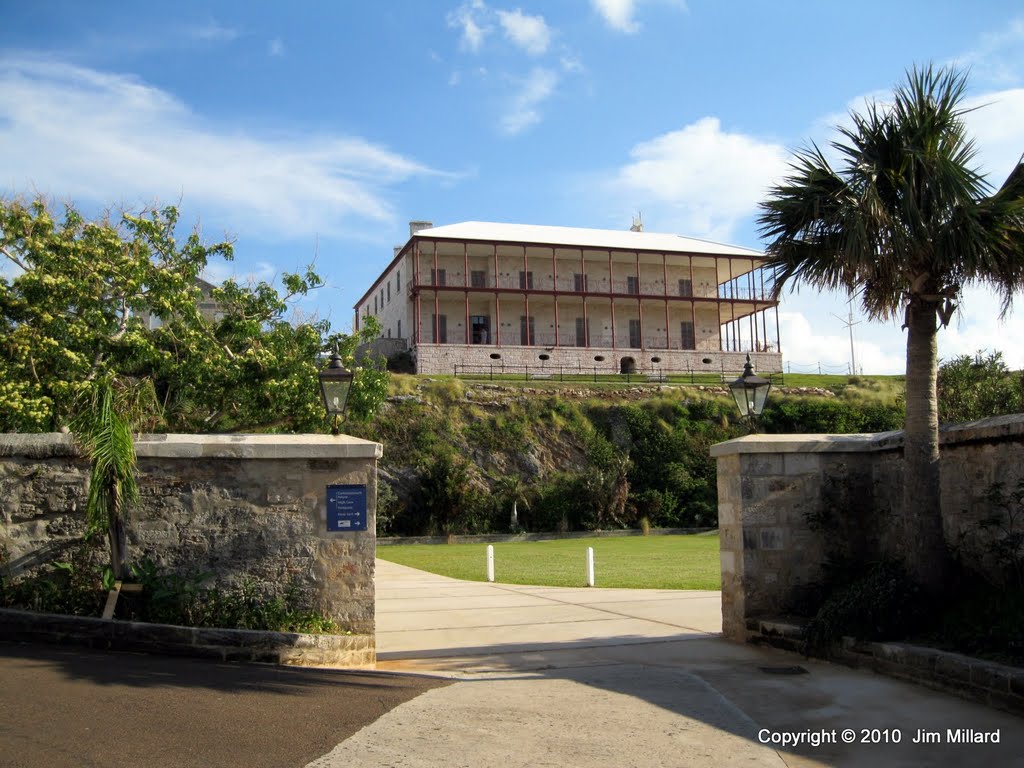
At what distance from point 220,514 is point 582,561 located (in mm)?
15878

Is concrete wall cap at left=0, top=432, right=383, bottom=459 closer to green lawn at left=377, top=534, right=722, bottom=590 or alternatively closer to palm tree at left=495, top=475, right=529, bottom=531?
green lawn at left=377, top=534, right=722, bottom=590

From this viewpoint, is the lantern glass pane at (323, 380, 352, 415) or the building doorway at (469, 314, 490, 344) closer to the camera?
the lantern glass pane at (323, 380, 352, 415)

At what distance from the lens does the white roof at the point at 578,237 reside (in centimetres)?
5142

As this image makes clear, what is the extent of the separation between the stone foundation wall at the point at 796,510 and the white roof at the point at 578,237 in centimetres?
4181

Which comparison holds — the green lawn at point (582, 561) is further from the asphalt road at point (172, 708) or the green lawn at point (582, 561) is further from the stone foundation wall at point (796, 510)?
the asphalt road at point (172, 708)

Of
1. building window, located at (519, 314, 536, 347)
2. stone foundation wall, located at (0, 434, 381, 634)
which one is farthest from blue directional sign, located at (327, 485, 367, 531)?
building window, located at (519, 314, 536, 347)

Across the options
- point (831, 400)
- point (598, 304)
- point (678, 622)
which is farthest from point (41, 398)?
point (598, 304)

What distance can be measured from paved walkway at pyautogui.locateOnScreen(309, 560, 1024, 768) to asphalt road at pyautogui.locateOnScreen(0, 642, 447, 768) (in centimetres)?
35

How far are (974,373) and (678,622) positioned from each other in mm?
18148

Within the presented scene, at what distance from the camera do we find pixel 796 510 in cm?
900

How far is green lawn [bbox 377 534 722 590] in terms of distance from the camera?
17047mm

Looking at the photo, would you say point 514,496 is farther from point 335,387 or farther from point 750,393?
point 335,387

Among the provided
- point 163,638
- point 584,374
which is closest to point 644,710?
point 163,638

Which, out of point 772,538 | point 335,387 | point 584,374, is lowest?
point 772,538
